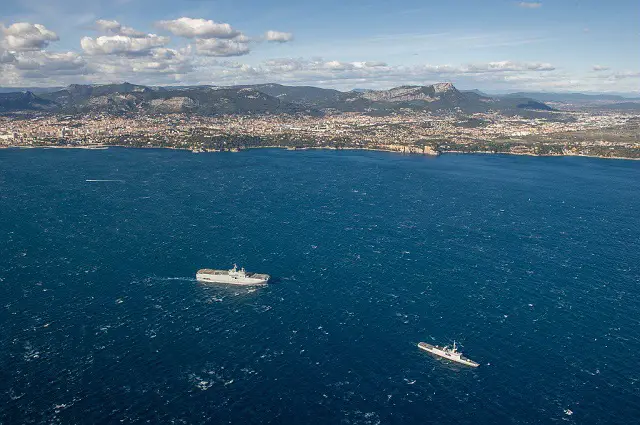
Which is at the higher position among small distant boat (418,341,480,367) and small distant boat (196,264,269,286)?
small distant boat (196,264,269,286)

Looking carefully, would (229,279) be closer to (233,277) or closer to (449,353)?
(233,277)

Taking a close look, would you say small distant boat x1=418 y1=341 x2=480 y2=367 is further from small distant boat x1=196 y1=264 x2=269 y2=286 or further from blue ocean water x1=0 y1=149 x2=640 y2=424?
small distant boat x1=196 y1=264 x2=269 y2=286

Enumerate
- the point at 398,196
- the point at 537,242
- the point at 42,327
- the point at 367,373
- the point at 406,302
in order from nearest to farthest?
the point at 367,373
the point at 42,327
the point at 406,302
the point at 537,242
the point at 398,196

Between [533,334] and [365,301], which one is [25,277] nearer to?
[365,301]

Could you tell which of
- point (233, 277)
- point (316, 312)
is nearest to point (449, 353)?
point (316, 312)

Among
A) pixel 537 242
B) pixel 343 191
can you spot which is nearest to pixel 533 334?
pixel 537 242

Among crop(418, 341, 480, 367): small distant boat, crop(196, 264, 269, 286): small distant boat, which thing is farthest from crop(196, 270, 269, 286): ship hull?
crop(418, 341, 480, 367): small distant boat
